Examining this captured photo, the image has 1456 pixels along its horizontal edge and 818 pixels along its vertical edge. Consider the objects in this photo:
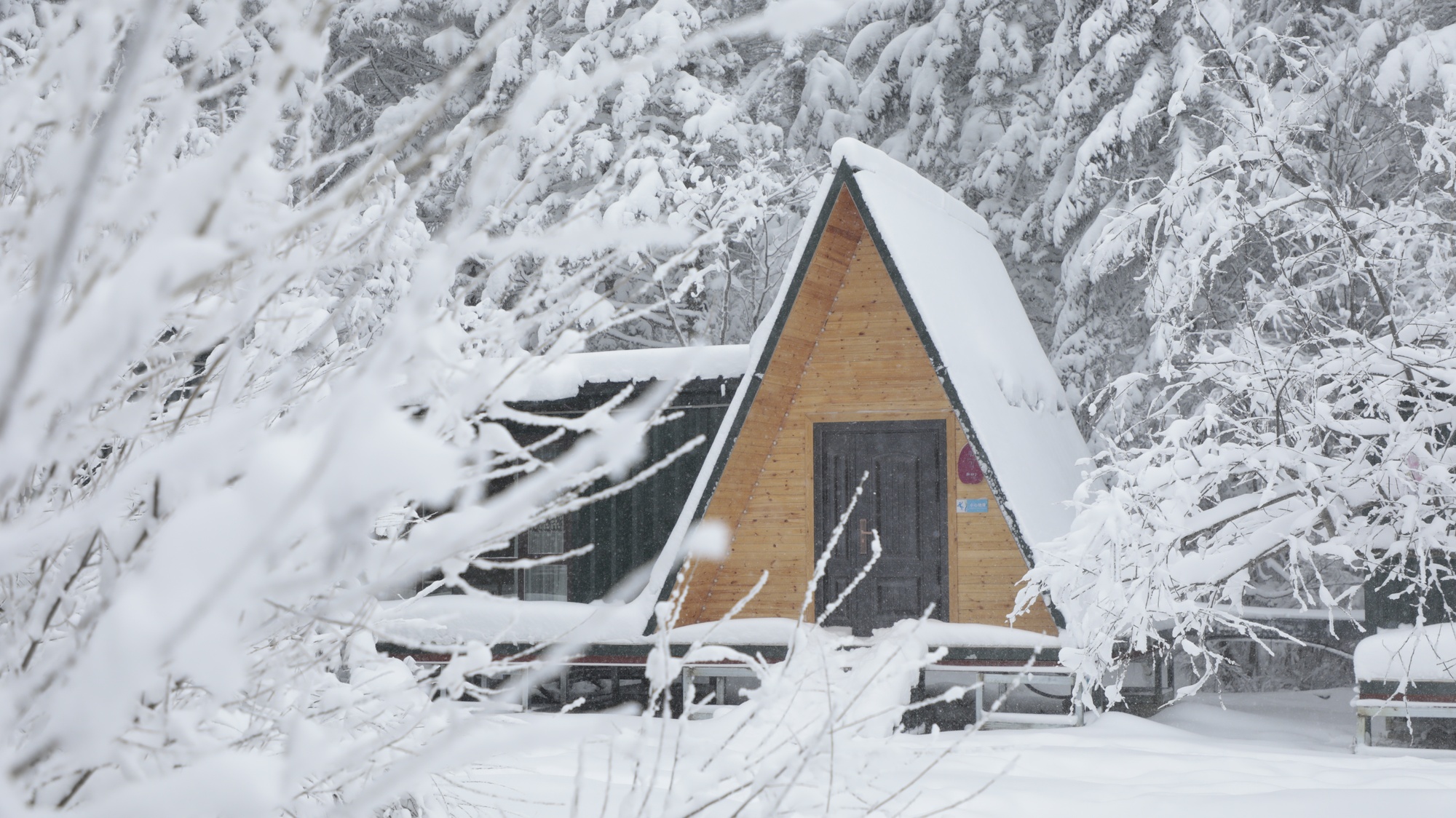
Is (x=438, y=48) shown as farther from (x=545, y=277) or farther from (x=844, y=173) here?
(x=545, y=277)

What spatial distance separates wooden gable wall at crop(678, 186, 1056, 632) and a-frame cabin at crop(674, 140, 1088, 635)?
0.05 ft

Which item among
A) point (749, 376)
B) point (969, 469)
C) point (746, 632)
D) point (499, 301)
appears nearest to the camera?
point (499, 301)

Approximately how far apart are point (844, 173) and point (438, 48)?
1136 centimetres

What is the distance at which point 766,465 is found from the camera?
1095 centimetres

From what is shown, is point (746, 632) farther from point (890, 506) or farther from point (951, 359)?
point (951, 359)

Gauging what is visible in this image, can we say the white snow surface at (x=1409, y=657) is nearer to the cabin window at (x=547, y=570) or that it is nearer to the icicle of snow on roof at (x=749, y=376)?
the icicle of snow on roof at (x=749, y=376)

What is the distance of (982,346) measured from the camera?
10.4 metres

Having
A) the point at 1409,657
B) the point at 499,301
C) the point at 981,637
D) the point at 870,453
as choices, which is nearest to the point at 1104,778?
the point at 981,637

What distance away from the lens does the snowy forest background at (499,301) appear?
3.61ft

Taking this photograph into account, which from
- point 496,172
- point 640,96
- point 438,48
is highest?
point 438,48

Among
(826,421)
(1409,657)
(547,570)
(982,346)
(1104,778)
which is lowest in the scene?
(1104,778)

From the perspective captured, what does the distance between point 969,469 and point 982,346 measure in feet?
3.60

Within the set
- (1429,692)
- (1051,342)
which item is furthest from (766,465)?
(1051,342)

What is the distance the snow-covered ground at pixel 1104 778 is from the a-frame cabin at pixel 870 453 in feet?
6.10
